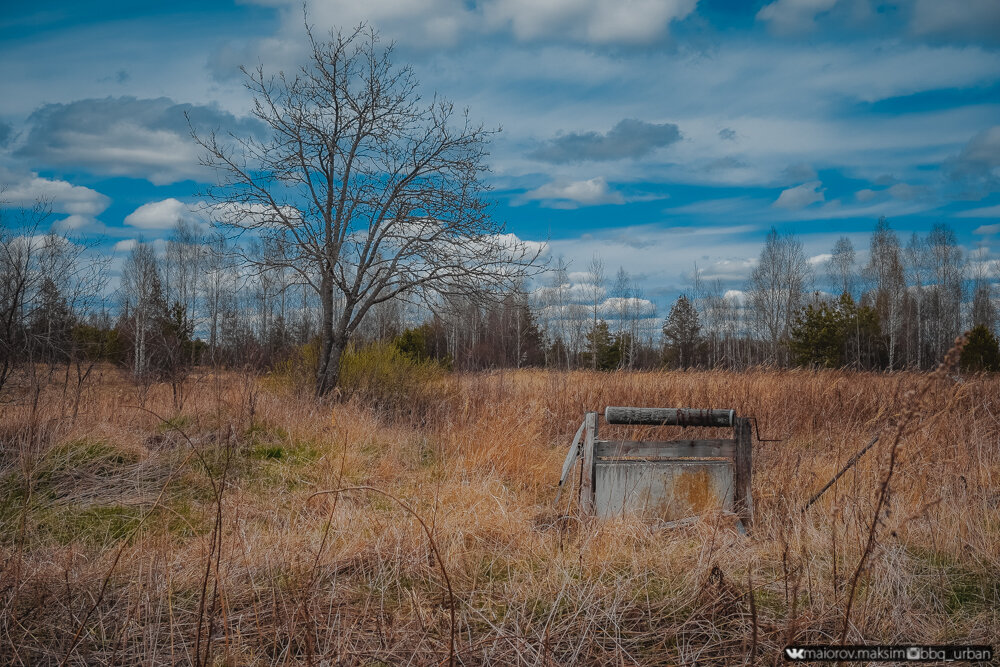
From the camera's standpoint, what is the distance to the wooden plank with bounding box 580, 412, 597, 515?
3773mm

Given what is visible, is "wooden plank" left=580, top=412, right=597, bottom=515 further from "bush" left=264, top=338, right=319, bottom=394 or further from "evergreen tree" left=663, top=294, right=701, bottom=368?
"evergreen tree" left=663, top=294, right=701, bottom=368

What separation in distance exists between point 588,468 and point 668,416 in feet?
2.06

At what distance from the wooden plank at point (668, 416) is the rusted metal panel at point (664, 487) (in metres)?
0.30

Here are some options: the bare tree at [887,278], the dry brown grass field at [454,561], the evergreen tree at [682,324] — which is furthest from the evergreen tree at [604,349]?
the dry brown grass field at [454,561]

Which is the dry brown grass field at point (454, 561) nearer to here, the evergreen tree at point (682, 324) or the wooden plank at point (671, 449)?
the wooden plank at point (671, 449)

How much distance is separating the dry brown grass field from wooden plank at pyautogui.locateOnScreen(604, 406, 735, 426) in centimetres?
61

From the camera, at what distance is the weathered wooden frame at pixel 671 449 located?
148 inches

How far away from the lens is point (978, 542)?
10.7ft

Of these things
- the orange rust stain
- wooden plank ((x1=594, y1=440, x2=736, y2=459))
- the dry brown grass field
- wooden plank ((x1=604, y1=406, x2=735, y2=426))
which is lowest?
the dry brown grass field

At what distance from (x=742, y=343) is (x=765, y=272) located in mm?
9938

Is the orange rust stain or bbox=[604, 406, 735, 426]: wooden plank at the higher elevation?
bbox=[604, 406, 735, 426]: wooden plank

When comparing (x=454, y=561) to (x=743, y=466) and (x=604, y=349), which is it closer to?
(x=743, y=466)

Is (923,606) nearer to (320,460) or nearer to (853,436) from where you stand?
(320,460)

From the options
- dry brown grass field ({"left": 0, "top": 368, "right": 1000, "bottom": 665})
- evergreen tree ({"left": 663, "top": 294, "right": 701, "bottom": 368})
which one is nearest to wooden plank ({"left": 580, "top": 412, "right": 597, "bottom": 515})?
dry brown grass field ({"left": 0, "top": 368, "right": 1000, "bottom": 665})
